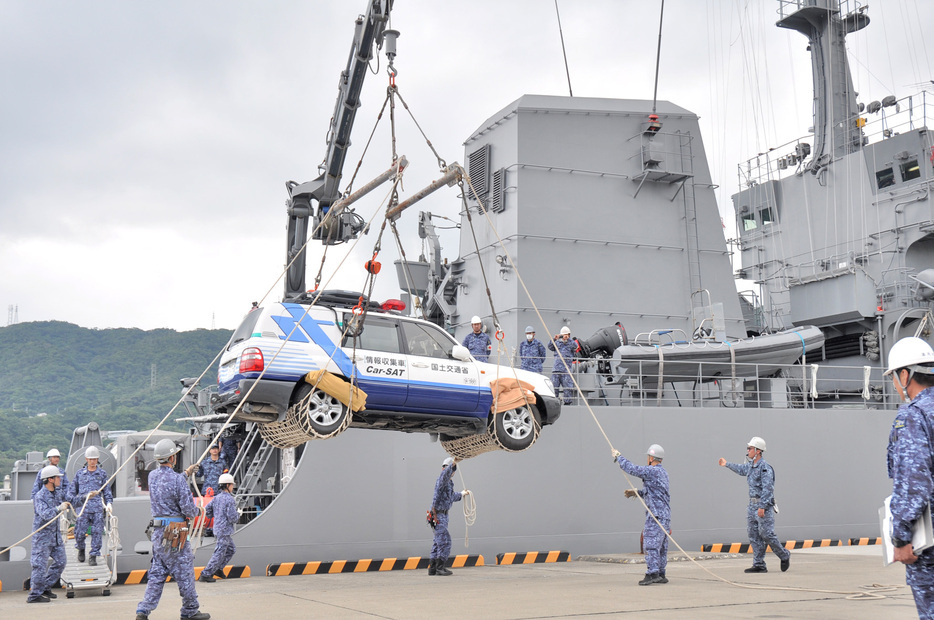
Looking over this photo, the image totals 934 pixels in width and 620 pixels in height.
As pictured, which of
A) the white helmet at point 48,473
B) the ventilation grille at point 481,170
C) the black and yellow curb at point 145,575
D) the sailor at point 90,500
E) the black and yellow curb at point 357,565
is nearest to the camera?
the white helmet at point 48,473

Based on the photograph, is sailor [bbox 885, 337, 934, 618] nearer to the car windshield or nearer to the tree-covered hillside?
the car windshield

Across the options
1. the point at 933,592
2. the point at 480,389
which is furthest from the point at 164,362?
the point at 933,592

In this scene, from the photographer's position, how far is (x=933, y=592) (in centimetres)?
378

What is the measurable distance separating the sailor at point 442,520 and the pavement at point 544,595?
0.75 ft

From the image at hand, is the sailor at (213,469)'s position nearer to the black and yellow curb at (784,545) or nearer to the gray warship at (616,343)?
the gray warship at (616,343)

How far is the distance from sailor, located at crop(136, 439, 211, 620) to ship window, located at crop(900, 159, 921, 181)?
1626 centimetres

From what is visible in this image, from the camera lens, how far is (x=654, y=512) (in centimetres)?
1027

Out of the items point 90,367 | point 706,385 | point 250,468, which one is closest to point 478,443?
point 250,468

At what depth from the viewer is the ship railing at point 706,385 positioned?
14766 mm

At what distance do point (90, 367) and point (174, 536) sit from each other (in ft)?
293

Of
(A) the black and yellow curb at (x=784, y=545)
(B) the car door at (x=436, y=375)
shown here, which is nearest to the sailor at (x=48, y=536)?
(B) the car door at (x=436, y=375)

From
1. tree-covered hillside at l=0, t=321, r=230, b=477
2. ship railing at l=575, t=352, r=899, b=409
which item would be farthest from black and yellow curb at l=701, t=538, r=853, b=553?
tree-covered hillside at l=0, t=321, r=230, b=477

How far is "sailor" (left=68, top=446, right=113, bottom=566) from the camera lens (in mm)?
10727

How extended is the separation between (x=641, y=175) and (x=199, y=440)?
946 centimetres
